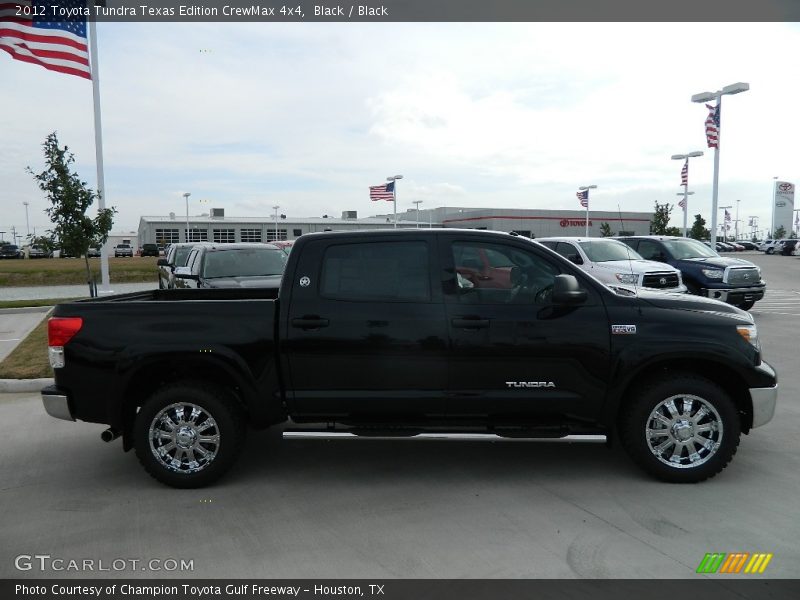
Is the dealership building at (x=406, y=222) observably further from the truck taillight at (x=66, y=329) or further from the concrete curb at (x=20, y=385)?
the truck taillight at (x=66, y=329)

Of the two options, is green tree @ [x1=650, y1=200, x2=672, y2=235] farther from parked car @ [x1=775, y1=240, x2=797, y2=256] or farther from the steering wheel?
the steering wheel

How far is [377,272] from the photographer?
4949mm

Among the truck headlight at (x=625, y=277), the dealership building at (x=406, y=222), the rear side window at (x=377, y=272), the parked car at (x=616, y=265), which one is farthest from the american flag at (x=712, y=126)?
the dealership building at (x=406, y=222)

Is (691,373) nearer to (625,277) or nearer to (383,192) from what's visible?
(625,277)

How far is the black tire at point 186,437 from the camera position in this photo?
478 cm

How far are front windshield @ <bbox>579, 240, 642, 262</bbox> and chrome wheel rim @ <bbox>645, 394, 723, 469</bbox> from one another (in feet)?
32.2

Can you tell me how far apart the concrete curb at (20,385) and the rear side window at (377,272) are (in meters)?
5.06

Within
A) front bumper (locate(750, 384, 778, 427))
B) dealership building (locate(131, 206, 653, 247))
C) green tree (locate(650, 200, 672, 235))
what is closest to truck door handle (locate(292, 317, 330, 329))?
front bumper (locate(750, 384, 778, 427))

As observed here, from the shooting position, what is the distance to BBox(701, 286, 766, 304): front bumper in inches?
556

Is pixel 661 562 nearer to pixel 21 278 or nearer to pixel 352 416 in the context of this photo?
pixel 352 416

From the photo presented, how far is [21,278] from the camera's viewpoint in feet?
100

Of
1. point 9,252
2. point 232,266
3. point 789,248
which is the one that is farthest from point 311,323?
point 789,248

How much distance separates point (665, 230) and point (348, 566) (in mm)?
43343
